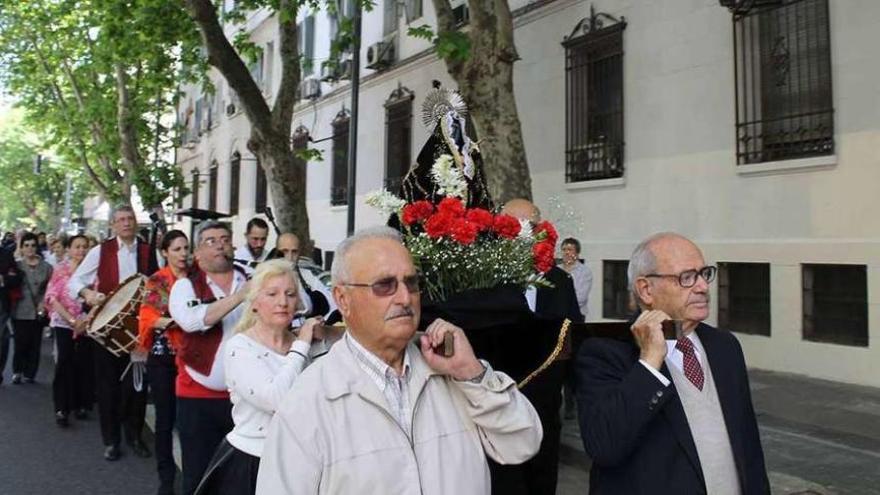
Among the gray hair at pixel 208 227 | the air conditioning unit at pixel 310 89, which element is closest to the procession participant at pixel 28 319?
the gray hair at pixel 208 227

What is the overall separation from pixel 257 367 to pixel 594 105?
35.3 ft

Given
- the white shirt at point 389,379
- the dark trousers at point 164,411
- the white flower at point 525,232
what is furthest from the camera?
the dark trousers at point 164,411

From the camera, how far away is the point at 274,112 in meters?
13.6

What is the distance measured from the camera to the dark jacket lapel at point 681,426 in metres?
2.42

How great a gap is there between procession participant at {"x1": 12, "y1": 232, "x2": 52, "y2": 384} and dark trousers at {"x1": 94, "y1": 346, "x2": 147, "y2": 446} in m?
3.86

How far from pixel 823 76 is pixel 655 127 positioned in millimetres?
2637

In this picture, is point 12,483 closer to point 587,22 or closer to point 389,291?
point 389,291

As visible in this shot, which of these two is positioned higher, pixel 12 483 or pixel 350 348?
pixel 350 348

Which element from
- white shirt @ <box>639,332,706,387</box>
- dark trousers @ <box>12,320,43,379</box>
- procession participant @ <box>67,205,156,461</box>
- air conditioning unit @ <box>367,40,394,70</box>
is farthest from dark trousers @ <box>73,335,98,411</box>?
air conditioning unit @ <box>367,40,394,70</box>

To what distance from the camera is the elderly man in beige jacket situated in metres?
2.02

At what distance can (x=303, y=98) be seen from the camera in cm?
2408

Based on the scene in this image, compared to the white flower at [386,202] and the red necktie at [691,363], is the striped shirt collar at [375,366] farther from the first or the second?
the white flower at [386,202]

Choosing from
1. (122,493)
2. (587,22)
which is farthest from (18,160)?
(122,493)

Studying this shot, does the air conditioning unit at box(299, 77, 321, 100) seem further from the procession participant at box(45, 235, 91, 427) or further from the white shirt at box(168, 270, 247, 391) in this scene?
the white shirt at box(168, 270, 247, 391)
